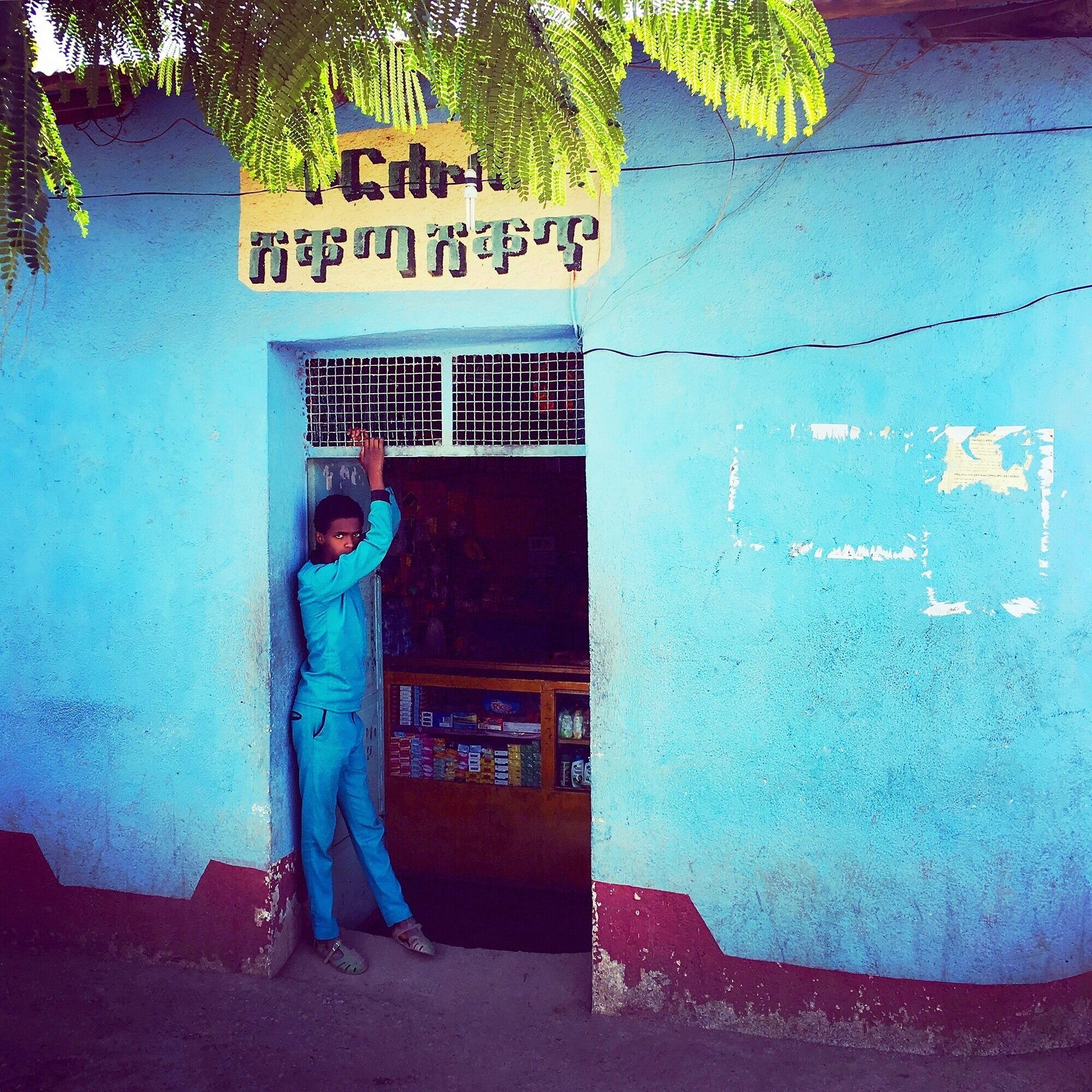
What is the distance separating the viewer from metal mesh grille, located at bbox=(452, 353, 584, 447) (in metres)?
3.75

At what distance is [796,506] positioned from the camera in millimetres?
3359

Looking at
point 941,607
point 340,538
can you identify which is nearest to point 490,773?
point 340,538

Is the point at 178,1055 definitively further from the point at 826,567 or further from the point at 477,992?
the point at 826,567

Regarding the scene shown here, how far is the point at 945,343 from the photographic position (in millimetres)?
3201

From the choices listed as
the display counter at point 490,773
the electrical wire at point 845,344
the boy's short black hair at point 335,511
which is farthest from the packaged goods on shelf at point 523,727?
the electrical wire at point 845,344

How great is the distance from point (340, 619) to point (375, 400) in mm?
1029

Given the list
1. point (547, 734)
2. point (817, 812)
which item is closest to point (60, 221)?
point (547, 734)

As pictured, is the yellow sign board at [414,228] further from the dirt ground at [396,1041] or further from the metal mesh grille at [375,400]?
the dirt ground at [396,1041]

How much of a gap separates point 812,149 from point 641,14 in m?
1.51

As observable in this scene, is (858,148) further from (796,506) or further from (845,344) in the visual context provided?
(796,506)

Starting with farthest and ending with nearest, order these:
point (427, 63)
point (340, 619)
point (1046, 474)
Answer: point (340, 619), point (1046, 474), point (427, 63)

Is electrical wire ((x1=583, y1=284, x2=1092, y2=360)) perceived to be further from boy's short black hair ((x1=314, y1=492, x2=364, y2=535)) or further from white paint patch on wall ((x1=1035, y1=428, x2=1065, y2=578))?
boy's short black hair ((x1=314, y1=492, x2=364, y2=535))

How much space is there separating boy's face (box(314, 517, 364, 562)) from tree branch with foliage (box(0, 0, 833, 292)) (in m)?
1.89

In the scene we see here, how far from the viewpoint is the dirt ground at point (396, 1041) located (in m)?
3.20
